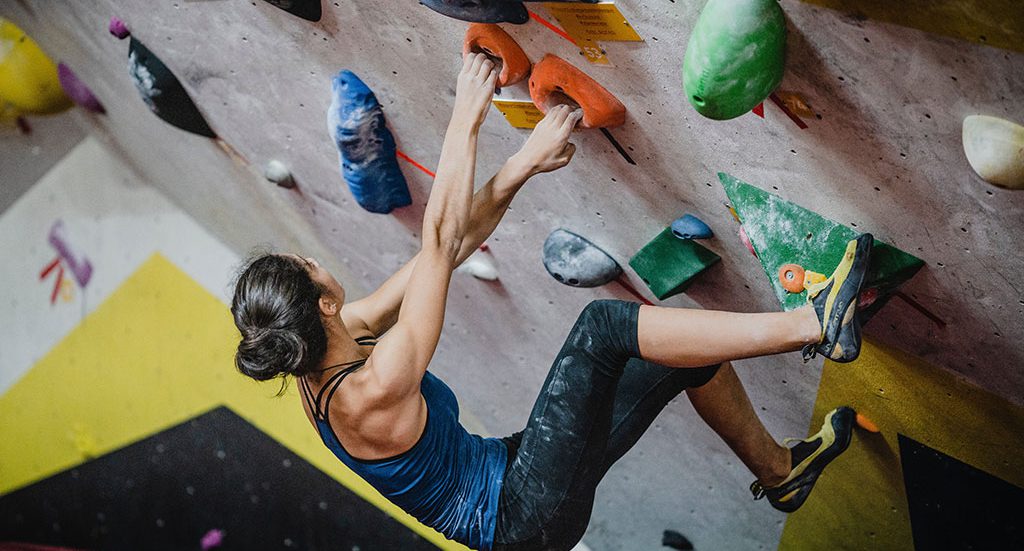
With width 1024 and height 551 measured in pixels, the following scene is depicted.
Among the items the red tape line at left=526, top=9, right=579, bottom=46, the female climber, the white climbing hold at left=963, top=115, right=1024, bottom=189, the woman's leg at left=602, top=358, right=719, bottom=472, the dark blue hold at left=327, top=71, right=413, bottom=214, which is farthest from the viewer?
the dark blue hold at left=327, top=71, right=413, bottom=214

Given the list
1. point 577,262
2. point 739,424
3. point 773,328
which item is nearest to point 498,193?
point 577,262

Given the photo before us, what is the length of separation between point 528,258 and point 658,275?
399 mm

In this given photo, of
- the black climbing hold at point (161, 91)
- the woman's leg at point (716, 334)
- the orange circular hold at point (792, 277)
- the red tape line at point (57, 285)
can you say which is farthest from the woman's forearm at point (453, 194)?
the red tape line at point (57, 285)

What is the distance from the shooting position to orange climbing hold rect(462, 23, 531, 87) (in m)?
1.85

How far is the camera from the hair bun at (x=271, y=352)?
1718 mm

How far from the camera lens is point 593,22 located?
1.68m

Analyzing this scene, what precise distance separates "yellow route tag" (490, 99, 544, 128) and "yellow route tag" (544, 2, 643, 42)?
0.74 ft

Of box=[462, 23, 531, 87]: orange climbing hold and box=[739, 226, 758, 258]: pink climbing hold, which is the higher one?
box=[462, 23, 531, 87]: orange climbing hold

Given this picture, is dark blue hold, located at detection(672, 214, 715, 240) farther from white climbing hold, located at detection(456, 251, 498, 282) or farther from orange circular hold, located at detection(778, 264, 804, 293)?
white climbing hold, located at detection(456, 251, 498, 282)

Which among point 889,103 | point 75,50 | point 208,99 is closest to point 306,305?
point 889,103

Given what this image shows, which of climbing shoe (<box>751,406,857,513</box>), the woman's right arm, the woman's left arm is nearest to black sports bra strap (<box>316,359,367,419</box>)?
the woman's right arm

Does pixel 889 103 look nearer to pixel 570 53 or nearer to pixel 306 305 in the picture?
pixel 570 53

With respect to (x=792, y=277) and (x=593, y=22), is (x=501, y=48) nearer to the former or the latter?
(x=593, y=22)

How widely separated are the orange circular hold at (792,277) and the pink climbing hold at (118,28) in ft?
5.92
